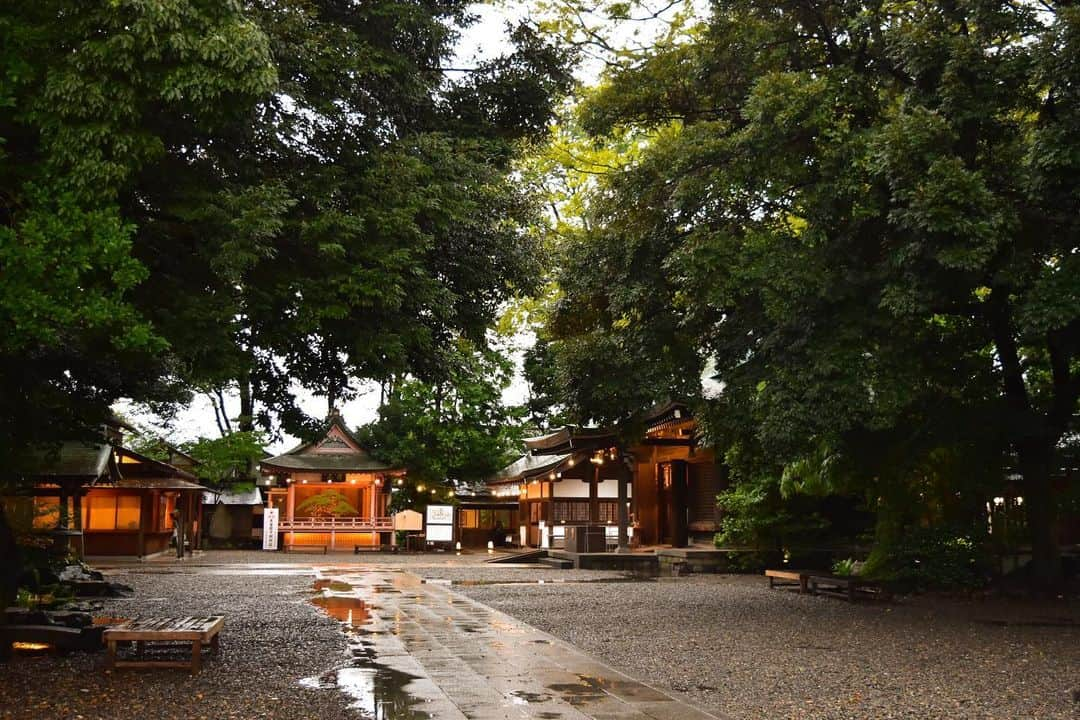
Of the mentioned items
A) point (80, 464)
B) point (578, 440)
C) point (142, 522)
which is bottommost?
point (142, 522)

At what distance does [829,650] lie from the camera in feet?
36.7

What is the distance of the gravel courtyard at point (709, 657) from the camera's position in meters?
7.82

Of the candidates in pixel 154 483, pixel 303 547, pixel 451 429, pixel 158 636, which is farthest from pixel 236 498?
pixel 158 636

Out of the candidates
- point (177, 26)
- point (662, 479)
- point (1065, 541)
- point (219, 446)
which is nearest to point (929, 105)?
point (177, 26)

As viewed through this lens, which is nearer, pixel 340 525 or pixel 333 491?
pixel 340 525

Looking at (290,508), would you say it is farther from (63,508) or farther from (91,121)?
(91,121)

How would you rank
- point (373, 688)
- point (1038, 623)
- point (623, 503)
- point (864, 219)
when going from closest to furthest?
point (373, 688)
point (864, 219)
point (1038, 623)
point (623, 503)

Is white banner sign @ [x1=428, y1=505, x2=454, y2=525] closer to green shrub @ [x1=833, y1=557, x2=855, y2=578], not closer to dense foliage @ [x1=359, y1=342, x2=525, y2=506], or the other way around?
dense foliage @ [x1=359, y1=342, x2=525, y2=506]

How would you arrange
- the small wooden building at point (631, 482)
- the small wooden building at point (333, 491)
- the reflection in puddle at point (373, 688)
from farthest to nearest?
the small wooden building at point (333, 491)
the small wooden building at point (631, 482)
the reflection in puddle at point (373, 688)

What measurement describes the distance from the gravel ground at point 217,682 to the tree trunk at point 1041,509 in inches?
476

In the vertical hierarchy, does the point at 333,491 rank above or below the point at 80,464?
below

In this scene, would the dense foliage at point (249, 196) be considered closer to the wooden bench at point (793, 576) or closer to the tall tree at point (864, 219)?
the tall tree at point (864, 219)

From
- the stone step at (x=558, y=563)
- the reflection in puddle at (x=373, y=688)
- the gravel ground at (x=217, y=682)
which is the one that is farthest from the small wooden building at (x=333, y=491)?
the reflection in puddle at (x=373, y=688)

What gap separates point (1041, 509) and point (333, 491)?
103ft
